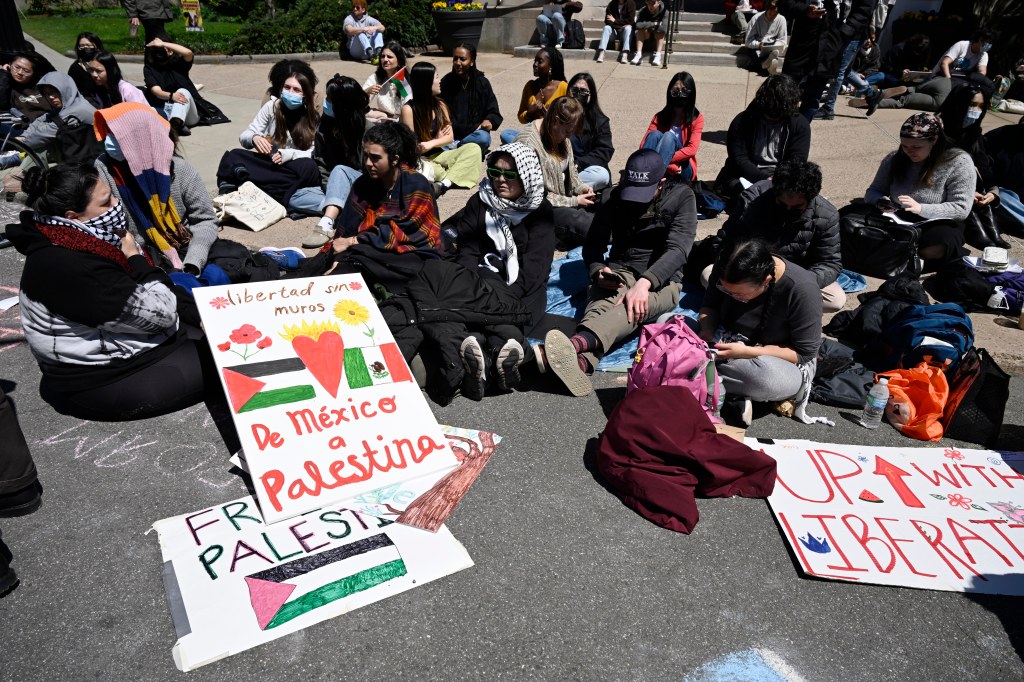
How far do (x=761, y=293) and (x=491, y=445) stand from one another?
163cm

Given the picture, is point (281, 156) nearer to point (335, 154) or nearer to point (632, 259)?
point (335, 154)

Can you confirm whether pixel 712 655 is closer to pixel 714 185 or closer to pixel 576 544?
pixel 576 544

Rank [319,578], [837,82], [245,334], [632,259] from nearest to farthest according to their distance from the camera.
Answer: [319,578], [245,334], [632,259], [837,82]

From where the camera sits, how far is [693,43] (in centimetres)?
1374

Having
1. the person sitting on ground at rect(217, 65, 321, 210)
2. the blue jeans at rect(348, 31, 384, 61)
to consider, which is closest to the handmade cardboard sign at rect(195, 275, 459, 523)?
the person sitting on ground at rect(217, 65, 321, 210)

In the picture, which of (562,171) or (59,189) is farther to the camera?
(562,171)

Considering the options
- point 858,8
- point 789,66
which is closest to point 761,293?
point 789,66

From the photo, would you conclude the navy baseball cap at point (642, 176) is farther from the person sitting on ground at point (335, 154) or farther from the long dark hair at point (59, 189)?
the long dark hair at point (59, 189)

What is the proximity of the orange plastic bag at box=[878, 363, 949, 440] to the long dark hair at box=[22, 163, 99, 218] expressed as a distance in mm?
4407

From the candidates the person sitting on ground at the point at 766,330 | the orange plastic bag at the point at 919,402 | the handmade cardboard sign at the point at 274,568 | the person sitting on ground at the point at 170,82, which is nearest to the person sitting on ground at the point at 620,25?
the person sitting on ground at the point at 170,82

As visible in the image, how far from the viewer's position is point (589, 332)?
433 centimetres

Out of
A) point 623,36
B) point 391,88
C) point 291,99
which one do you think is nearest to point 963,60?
point 623,36

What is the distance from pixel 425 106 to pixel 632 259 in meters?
3.36

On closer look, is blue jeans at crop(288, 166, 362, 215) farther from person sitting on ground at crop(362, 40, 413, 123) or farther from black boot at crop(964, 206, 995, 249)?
black boot at crop(964, 206, 995, 249)
